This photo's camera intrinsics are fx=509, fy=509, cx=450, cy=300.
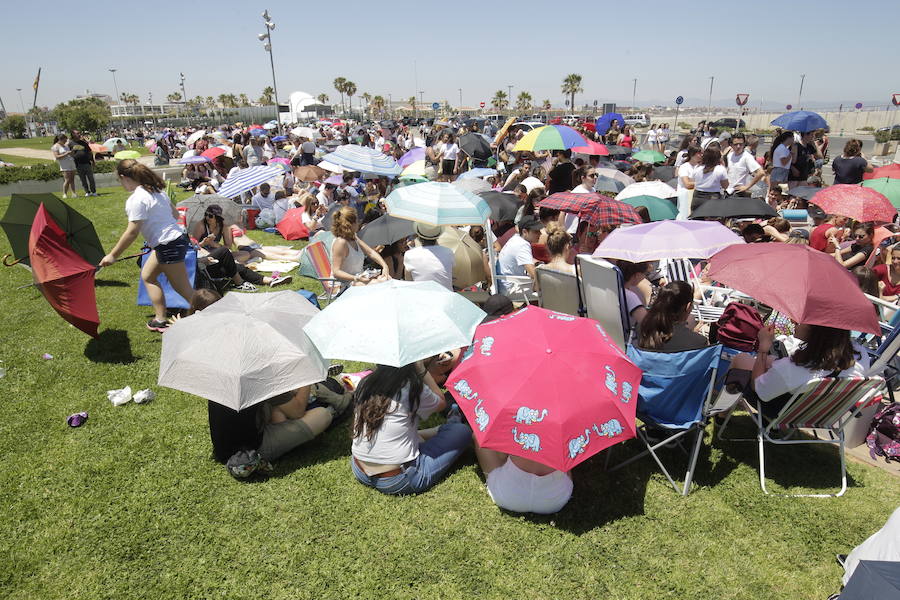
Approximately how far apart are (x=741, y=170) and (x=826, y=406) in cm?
676

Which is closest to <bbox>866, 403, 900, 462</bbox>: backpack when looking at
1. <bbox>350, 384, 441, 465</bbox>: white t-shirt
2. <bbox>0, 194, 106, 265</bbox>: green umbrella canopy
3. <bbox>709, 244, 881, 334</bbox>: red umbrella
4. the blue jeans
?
<bbox>709, 244, 881, 334</bbox>: red umbrella

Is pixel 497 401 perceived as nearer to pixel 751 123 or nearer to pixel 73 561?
pixel 73 561

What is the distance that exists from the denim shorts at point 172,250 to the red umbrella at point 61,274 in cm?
64

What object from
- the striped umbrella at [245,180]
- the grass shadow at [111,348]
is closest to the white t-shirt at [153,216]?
the grass shadow at [111,348]

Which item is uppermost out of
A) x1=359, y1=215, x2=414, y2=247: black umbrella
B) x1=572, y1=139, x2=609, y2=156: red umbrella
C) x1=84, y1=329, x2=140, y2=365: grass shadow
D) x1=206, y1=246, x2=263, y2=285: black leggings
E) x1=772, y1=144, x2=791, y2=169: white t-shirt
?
x1=572, y1=139, x2=609, y2=156: red umbrella

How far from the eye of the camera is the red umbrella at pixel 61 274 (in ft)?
16.2

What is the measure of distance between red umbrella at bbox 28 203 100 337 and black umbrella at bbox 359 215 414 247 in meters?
2.86

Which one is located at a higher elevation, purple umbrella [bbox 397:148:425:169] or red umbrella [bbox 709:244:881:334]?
purple umbrella [bbox 397:148:425:169]

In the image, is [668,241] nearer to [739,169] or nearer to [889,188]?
[889,188]

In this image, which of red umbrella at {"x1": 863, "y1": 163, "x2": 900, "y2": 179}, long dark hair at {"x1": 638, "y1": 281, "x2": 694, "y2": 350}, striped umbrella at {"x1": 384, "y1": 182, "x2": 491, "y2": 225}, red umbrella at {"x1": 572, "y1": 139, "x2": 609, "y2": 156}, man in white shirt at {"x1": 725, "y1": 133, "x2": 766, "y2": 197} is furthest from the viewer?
red umbrella at {"x1": 572, "y1": 139, "x2": 609, "y2": 156}

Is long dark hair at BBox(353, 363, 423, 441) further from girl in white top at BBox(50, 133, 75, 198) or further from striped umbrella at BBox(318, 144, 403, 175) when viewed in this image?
girl in white top at BBox(50, 133, 75, 198)

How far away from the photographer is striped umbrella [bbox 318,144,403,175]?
9.10 metres

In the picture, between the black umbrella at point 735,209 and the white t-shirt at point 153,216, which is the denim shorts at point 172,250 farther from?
the black umbrella at point 735,209

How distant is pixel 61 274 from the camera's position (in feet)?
16.3
